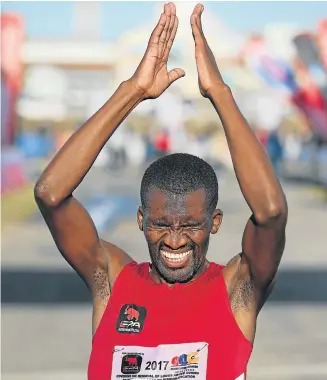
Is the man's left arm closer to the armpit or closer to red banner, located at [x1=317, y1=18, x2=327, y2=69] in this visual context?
the armpit

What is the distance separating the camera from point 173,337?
3.22 metres

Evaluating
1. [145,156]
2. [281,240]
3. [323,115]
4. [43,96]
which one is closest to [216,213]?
[281,240]

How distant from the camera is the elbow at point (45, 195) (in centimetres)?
330

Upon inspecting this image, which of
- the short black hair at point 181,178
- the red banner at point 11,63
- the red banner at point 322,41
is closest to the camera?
the short black hair at point 181,178

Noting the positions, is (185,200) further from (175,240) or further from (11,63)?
(11,63)

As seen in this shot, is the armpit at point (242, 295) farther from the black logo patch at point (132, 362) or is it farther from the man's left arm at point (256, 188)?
the black logo patch at point (132, 362)

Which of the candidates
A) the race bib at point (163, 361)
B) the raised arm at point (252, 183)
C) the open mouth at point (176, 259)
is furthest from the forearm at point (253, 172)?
the race bib at point (163, 361)

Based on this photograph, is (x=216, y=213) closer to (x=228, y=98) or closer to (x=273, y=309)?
(x=228, y=98)

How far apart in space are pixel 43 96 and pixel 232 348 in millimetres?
70593

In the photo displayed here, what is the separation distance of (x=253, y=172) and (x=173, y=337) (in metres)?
0.49

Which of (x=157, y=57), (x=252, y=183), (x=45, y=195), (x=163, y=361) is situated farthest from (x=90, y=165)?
(x=163, y=361)

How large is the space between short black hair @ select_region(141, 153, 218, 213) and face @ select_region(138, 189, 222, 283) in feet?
0.05

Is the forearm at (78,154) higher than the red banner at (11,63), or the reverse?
the red banner at (11,63)

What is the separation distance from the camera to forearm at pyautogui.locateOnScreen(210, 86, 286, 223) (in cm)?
315
